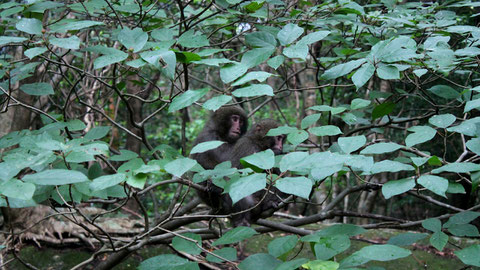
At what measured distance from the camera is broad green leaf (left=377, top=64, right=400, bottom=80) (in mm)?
1876

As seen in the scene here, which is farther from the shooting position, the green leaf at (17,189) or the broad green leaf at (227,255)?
the broad green leaf at (227,255)

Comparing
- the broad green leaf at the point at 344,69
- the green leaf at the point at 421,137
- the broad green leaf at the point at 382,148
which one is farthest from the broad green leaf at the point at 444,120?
the broad green leaf at the point at 344,69

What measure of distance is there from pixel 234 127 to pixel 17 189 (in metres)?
3.17

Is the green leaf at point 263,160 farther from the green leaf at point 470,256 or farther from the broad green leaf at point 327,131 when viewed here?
the green leaf at point 470,256

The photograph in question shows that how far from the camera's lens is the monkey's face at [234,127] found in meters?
4.40

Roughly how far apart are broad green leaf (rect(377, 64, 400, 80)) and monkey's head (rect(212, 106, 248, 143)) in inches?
100

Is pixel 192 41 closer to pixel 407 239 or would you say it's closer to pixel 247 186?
pixel 247 186

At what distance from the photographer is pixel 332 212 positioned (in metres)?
2.79

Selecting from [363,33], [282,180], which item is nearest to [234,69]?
[282,180]

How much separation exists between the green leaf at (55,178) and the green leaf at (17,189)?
51 mm

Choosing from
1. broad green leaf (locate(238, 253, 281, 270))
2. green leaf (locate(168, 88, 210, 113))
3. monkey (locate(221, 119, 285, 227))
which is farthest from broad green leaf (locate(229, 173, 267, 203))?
monkey (locate(221, 119, 285, 227))

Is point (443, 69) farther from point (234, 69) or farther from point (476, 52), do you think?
point (234, 69)

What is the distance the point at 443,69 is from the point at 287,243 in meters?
1.36

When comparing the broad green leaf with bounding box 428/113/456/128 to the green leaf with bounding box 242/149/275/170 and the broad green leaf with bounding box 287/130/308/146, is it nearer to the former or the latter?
the broad green leaf with bounding box 287/130/308/146
